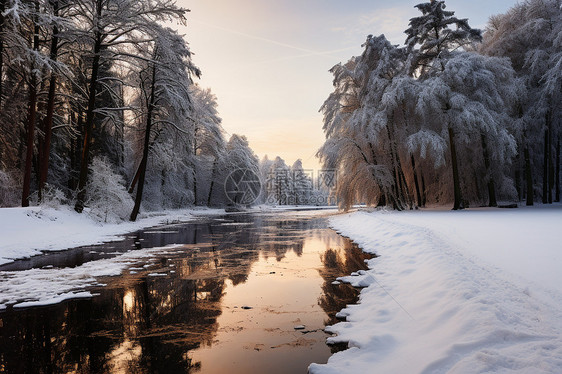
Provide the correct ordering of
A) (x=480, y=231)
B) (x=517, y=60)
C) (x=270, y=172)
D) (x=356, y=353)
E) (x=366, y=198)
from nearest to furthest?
(x=356, y=353)
(x=480, y=231)
(x=366, y=198)
(x=517, y=60)
(x=270, y=172)

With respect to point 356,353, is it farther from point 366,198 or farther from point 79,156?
point 79,156

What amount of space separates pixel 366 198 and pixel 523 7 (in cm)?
1898

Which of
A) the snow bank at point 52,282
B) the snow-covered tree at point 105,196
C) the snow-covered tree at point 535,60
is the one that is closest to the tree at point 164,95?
the snow-covered tree at point 105,196

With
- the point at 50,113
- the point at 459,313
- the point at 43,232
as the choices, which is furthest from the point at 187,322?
the point at 50,113

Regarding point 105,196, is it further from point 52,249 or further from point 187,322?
point 187,322

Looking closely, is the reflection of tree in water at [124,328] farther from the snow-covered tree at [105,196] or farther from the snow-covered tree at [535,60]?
the snow-covered tree at [535,60]

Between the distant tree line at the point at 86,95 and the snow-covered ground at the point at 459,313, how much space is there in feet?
47.5

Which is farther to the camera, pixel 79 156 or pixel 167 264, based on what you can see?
pixel 79 156

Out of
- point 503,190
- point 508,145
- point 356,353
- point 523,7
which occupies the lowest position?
point 356,353

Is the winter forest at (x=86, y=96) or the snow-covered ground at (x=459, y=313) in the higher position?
the winter forest at (x=86, y=96)

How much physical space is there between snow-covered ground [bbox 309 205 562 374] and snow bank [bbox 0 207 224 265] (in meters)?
9.54

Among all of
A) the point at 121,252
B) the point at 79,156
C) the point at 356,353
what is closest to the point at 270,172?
the point at 79,156

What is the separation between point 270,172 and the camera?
79.2 meters

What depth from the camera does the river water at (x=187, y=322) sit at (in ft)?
11.0
